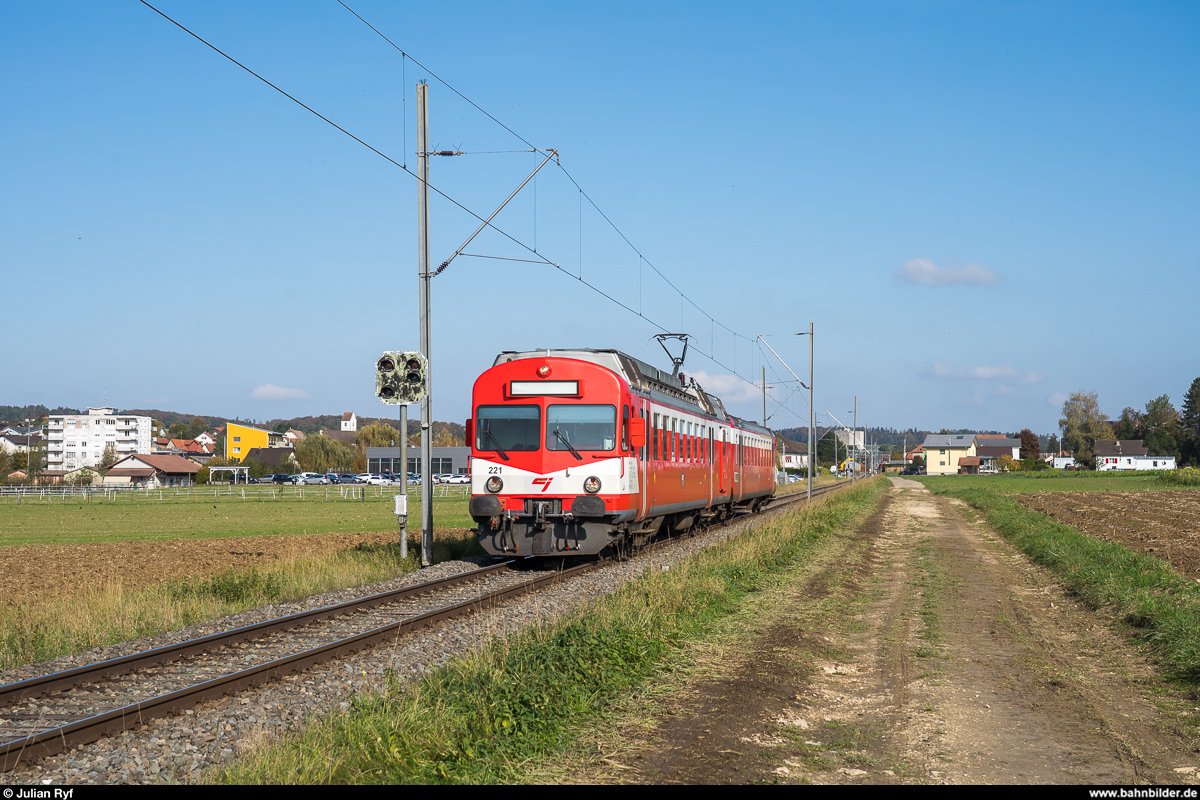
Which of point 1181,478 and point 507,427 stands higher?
point 507,427

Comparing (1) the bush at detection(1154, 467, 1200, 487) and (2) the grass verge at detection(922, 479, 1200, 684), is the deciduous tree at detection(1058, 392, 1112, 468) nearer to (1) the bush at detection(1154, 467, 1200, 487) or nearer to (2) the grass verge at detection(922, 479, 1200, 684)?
(1) the bush at detection(1154, 467, 1200, 487)

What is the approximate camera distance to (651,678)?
29.0 feet

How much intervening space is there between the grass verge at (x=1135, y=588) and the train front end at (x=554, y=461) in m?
7.61

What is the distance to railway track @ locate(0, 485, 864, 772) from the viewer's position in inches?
280

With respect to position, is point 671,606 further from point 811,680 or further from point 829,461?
point 829,461

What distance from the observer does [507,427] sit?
58.7ft

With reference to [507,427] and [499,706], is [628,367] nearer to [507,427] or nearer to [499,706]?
[507,427]

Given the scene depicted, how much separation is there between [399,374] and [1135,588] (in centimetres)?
1205

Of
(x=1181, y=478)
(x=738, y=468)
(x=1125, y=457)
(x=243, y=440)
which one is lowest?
(x=1181, y=478)

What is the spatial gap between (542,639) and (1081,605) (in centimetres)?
851

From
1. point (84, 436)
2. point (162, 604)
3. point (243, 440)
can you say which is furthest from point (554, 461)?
point (84, 436)

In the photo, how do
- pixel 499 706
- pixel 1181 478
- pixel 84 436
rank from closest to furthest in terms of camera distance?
pixel 499 706, pixel 1181 478, pixel 84 436

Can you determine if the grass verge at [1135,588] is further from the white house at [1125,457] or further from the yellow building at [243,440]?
the yellow building at [243,440]

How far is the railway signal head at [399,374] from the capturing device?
17359 mm
